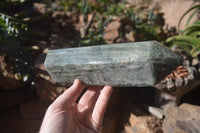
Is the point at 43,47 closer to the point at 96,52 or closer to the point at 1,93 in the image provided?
the point at 1,93

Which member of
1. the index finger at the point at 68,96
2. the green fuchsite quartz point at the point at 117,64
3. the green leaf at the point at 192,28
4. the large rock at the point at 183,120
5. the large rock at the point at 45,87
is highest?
the green leaf at the point at 192,28

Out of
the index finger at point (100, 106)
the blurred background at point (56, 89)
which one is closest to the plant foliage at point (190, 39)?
the blurred background at point (56, 89)

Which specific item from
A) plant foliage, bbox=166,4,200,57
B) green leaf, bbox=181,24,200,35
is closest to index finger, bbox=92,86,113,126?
plant foliage, bbox=166,4,200,57

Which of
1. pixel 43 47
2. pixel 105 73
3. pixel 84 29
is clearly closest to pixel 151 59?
pixel 105 73

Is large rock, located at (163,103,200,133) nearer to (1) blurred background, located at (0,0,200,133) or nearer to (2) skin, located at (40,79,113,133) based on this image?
(1) blurred background, located at (0,0,200,133)

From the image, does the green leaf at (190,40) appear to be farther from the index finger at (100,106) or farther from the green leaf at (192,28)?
the index finger at (100,106)

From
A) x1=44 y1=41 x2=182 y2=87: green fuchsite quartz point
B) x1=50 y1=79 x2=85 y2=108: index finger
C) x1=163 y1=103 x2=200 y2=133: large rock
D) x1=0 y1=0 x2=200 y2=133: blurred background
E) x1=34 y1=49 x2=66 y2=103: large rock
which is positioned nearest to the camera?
x1=44 y1=41 x2=182 y2=87: green fuchsite quartz point
